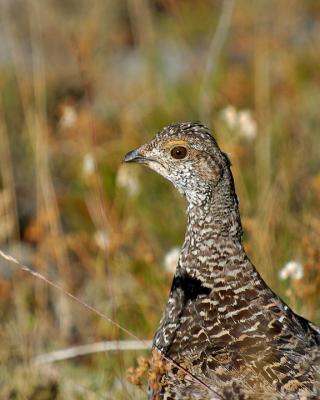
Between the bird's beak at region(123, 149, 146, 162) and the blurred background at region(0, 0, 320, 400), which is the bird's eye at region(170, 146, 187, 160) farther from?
the blurred background at region(0, 0, 320, 400)

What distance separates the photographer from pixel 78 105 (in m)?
11.5

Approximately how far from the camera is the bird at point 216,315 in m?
3.42

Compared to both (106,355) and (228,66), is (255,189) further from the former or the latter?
(228,66)

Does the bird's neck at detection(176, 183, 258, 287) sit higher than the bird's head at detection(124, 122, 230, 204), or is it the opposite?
the bird's head at detection(124, 122, 230, 204)

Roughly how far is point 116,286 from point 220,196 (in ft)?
6.84

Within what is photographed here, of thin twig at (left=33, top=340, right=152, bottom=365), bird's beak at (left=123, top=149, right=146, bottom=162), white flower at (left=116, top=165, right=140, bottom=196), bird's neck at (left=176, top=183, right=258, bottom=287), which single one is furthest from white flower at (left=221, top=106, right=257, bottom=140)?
bird's neck at (left=176, top=183, right=258, bottom=287)

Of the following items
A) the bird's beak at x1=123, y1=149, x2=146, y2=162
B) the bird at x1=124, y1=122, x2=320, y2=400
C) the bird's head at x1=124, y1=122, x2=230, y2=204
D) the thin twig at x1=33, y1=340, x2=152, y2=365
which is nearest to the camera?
the bird at x1=124, y1=122, x2=320, y2=400

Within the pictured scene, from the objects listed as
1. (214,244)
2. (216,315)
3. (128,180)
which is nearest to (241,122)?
(128,180)

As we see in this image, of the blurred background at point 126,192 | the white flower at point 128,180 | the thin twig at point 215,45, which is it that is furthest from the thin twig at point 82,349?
the thin twig at point 215,45

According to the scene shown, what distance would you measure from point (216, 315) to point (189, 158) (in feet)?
2.51

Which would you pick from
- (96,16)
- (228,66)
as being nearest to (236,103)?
(228,66)

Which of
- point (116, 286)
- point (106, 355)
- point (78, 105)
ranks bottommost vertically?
point (106, 355)

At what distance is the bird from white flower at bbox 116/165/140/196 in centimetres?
178

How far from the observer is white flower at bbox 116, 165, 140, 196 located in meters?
6.11
